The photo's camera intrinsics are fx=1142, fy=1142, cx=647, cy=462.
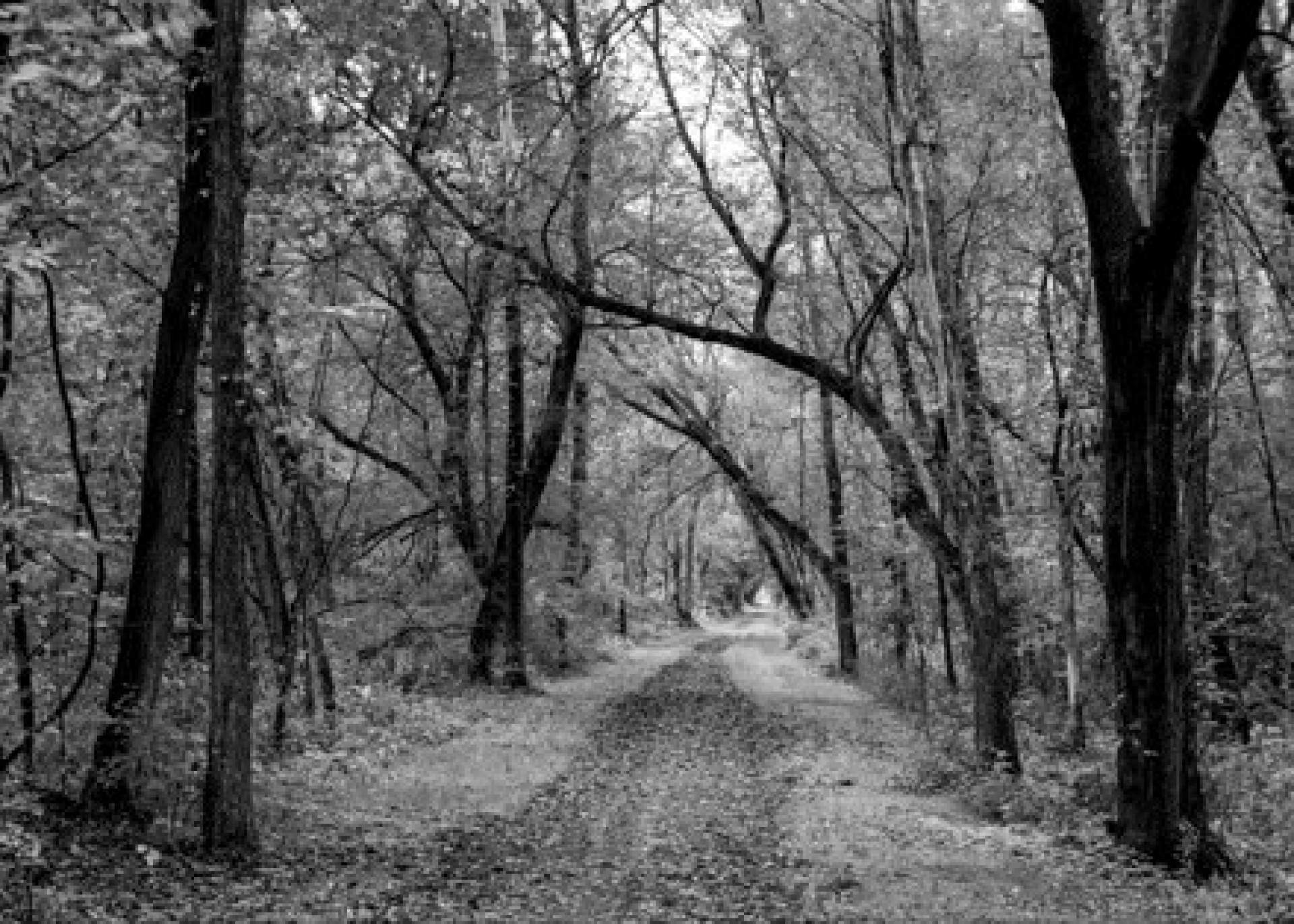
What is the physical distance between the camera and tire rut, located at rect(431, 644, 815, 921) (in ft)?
23.4

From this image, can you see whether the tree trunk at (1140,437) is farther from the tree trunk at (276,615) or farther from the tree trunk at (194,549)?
the tree trunk at (276,615)

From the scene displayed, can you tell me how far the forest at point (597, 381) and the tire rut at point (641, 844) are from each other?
29cm

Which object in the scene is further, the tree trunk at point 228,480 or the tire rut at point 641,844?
the tree trunk at point 228,480

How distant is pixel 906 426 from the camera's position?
60.5 ft

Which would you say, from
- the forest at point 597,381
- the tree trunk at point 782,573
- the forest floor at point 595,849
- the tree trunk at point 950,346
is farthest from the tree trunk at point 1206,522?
the tree trunk at point 782,573

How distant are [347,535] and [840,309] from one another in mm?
14097

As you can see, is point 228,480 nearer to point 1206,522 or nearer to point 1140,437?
point 1140,437

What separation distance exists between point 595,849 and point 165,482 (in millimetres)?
4264

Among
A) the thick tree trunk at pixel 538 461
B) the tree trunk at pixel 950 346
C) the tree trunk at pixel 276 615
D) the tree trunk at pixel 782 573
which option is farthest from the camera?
the tree trunk at pixel 782 573

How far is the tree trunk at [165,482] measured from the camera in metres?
8.09

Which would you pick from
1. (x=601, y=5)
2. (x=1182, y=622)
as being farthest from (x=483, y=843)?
(x=601, y=5)

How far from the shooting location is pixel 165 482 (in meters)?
8.43

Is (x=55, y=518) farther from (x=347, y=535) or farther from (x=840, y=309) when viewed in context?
(x=840, y=309)

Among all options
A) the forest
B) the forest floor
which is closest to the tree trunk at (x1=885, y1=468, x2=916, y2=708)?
the forest
